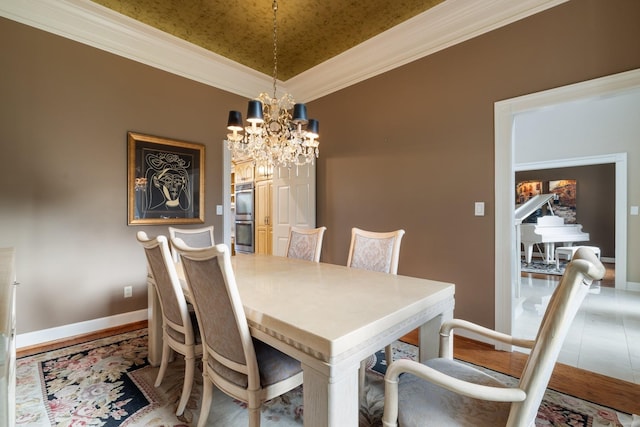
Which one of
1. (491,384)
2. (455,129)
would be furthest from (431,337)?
(455,129)

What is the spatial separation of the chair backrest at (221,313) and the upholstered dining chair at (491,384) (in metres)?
0.58

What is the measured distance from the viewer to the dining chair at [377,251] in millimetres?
2205

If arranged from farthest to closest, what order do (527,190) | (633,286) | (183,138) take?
(527,190)
(633,286)
(183,138)

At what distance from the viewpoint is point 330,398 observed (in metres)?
0.94

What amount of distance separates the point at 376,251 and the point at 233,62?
3005 mm

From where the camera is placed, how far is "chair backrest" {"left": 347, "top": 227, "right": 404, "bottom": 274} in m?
2.21

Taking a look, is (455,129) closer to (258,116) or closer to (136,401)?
Answer: (258,116)

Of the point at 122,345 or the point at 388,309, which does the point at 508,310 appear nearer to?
the point at 388,309

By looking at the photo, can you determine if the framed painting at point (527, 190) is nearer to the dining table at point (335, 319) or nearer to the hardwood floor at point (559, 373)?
the hardwood floor at point (559, 373)

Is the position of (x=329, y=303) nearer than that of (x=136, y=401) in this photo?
Yes

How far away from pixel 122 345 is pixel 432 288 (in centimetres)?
263

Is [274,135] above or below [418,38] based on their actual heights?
below

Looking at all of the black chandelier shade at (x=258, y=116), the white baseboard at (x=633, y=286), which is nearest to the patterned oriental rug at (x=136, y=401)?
the black chandelier shade at (x=258, y=116)

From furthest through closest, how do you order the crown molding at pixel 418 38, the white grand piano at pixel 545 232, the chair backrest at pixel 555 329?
the white grand piano at pixel 545 232 → the crown molding at pixel 418 38 → the chair backrest at pixel 555 329
